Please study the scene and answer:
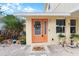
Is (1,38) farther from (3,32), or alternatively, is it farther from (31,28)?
(31,28)

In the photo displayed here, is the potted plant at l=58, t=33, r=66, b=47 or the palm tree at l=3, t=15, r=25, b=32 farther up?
the palm tree at l=3, t=15, r=25, b=32

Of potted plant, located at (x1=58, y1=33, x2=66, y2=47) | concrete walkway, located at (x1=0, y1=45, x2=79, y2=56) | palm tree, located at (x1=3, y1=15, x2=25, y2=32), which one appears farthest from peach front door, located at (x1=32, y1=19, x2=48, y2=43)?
palm tree, located at (x1=3, y1=15, x2=25, y2=32)

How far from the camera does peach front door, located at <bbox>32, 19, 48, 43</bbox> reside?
1286cm

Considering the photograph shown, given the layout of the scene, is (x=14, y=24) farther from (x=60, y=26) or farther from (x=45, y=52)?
(x=45, y=52)

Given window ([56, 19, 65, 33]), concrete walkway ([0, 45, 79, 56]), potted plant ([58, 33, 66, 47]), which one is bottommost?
concrete walkway ([0, 45, 79, 56])

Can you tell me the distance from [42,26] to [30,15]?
143 centimetres

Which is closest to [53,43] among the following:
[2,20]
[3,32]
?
[3,32]

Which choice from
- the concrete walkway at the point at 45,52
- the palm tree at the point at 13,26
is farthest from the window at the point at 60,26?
the palm tree at the point at 13,26

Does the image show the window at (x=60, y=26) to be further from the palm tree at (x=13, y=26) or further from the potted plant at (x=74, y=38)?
the palm tree at (x=13, y=26)

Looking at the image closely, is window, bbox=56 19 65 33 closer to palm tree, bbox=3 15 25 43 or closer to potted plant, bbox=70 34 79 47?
potted plant, bbox=70 34 79 47

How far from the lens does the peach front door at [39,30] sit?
42.2 ft

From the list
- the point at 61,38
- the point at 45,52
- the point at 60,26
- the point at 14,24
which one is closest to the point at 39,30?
the point at 60,26

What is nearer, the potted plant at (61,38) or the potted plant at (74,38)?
the potted plant at (74,38)

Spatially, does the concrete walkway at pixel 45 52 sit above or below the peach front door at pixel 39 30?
below
